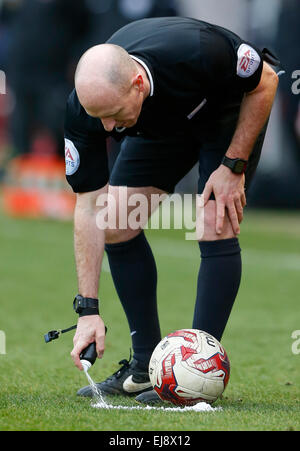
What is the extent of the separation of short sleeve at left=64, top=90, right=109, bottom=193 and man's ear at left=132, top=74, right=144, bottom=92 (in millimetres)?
280

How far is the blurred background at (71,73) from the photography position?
12.6 m

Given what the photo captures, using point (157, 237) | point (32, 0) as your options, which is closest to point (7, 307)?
point (157, 237)

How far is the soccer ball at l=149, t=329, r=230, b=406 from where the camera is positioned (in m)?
3.71

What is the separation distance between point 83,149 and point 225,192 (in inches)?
22.6

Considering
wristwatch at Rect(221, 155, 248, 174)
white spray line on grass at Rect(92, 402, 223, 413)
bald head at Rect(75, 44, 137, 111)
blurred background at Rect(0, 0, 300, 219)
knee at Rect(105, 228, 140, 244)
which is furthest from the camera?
blurred background at Rect(0, 0, 300, 219)

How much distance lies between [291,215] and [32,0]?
4.45 meters

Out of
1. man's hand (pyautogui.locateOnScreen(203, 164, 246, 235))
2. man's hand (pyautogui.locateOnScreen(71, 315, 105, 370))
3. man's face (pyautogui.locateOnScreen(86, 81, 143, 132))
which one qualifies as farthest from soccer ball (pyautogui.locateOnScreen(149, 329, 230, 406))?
man's face (pyautogui.locateOnScreen(86, 81, 143, 132))

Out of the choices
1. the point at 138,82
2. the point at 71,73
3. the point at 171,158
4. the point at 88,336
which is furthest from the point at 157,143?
the point at 71,73

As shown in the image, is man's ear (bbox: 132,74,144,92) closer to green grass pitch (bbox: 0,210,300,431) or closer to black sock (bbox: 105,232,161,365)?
black sock (bbox: 105,232,161,365)

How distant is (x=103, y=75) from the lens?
3387 millimetres

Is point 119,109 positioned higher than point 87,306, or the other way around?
point 119,109

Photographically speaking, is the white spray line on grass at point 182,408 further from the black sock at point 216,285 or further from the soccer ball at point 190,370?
the black sock at point 216,285

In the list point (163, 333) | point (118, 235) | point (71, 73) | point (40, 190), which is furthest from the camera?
point (71, 73)

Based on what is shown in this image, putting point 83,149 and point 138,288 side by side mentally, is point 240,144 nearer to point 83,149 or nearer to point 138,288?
point 83,149
